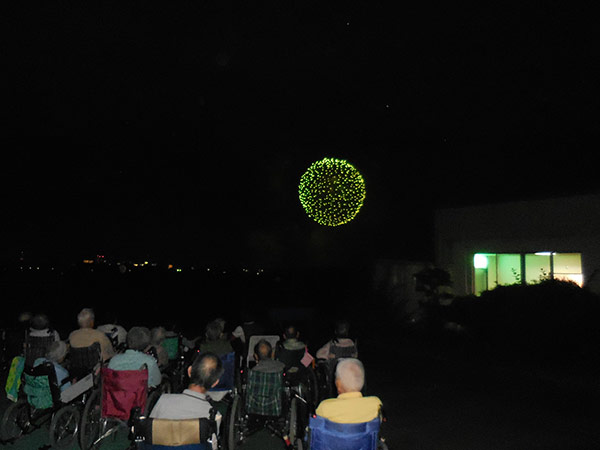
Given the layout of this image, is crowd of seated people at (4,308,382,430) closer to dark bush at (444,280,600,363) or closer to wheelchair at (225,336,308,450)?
wheelchair at (225,336,308,450)

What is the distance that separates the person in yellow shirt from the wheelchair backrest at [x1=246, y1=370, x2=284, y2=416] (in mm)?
1595

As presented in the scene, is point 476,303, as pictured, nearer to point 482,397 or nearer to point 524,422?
point 482,397

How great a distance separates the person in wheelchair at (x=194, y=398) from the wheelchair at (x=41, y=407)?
6.69 ft

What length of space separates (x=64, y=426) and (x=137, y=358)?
1.03 meters

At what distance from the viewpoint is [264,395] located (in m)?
5.19

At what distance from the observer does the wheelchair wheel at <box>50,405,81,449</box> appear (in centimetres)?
511

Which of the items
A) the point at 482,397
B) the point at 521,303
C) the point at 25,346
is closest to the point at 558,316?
the point at 521,303

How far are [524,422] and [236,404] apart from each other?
3.71 metres

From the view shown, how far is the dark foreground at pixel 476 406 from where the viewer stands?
574 cm

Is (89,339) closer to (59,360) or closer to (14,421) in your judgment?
(59,360)

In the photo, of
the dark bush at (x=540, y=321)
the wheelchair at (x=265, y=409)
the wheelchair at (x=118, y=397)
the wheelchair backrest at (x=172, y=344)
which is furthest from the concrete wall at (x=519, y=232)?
the wheelchair at (x=118, y=397)

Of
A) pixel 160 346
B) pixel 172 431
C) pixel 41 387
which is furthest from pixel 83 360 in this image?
pixel 172 431

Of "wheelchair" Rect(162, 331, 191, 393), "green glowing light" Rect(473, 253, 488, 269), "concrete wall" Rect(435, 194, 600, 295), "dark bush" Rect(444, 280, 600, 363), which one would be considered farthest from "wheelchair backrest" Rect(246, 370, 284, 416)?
"green glowing light" Rect(473, 253, 488, 269)

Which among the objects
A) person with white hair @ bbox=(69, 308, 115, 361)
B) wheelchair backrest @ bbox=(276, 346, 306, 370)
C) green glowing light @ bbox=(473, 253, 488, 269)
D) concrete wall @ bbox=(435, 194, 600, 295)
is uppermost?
concrete wall @ bbox=(435, 194, 600, 295)
